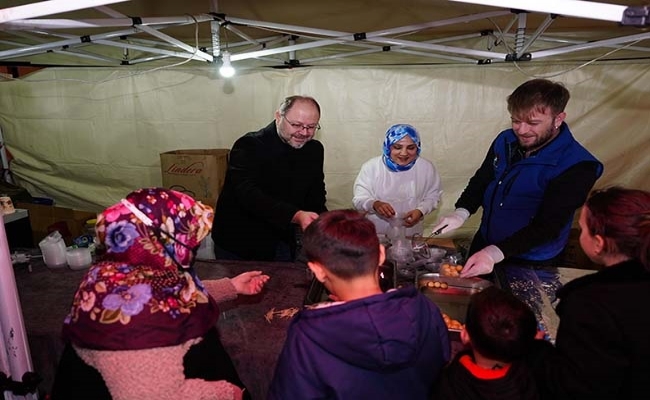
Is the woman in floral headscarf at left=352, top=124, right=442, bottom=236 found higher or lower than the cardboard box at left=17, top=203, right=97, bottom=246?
higher

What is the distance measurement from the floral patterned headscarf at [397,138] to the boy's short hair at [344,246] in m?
1.96

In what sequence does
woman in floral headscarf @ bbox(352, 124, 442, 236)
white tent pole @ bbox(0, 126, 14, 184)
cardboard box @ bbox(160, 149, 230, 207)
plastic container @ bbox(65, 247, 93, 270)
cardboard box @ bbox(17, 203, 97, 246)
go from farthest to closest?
1. white tent pole @ bbox(0, 126, 14, 184)
2. cardboard box @ bbox(17, 203, 97, 246)
3. cardboard box @ bbox(160, 149, 230, 207)
4. woman in floral headscarf @ bbox(352, 124, 442, 236)
5. plastic container @ bbox(65, 247, 93, 270)

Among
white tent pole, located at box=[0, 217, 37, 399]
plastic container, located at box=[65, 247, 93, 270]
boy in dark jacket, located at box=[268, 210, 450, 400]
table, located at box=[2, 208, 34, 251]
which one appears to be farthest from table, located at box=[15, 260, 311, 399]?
table, located at box=[2, 208, 34, 251]

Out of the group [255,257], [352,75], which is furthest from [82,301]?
[352,75]

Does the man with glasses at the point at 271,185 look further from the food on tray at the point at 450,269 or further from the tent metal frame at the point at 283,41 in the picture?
the food on tray at the point at 450,269

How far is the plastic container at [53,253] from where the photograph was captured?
89.0 inches

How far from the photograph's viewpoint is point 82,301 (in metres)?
1.17

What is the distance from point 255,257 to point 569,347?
6.41ft

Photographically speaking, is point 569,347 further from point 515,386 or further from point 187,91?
point 187,91

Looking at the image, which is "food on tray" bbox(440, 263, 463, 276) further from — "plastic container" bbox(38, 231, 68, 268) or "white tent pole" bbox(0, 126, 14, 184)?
"white tent pole" bbox(0, 126, 14, 184)

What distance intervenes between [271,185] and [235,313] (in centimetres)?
100

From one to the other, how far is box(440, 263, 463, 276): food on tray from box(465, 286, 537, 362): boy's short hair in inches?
31.0

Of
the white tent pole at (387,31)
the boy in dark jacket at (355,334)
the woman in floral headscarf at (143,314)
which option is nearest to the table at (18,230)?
the white tent pole at (387,31)

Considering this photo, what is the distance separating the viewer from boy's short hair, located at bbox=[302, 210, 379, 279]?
1.19 m
